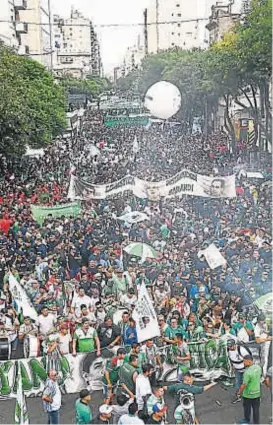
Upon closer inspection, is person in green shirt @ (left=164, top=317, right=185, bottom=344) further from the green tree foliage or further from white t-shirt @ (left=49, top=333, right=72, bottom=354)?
the green tree foliage

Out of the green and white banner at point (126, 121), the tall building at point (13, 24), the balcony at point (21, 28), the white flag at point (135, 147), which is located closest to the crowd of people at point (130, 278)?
the white flag at point (135, 147)

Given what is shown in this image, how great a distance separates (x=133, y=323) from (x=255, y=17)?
1350cm

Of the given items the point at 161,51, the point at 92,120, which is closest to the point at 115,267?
the point at 92,120

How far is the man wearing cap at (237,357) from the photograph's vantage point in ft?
24.2

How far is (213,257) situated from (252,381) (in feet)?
10.8

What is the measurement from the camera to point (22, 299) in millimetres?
8672

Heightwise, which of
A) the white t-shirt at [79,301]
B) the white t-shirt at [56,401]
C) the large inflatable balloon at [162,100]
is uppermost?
the large inflatable balloon at [162,100]

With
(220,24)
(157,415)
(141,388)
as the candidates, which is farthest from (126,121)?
(157,415)

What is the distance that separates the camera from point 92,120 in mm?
29688

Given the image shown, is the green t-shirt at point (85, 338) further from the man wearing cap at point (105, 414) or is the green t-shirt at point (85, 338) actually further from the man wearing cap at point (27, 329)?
the man wearing cap at point (105, 414)

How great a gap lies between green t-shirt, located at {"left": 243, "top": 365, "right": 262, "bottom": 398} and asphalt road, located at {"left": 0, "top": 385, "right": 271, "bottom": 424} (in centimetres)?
37

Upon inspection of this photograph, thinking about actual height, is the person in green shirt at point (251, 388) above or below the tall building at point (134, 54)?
below

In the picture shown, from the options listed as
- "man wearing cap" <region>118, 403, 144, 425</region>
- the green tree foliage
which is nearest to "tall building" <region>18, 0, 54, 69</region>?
the green tree foliage

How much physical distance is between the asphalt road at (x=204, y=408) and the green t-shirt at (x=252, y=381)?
366 mm
